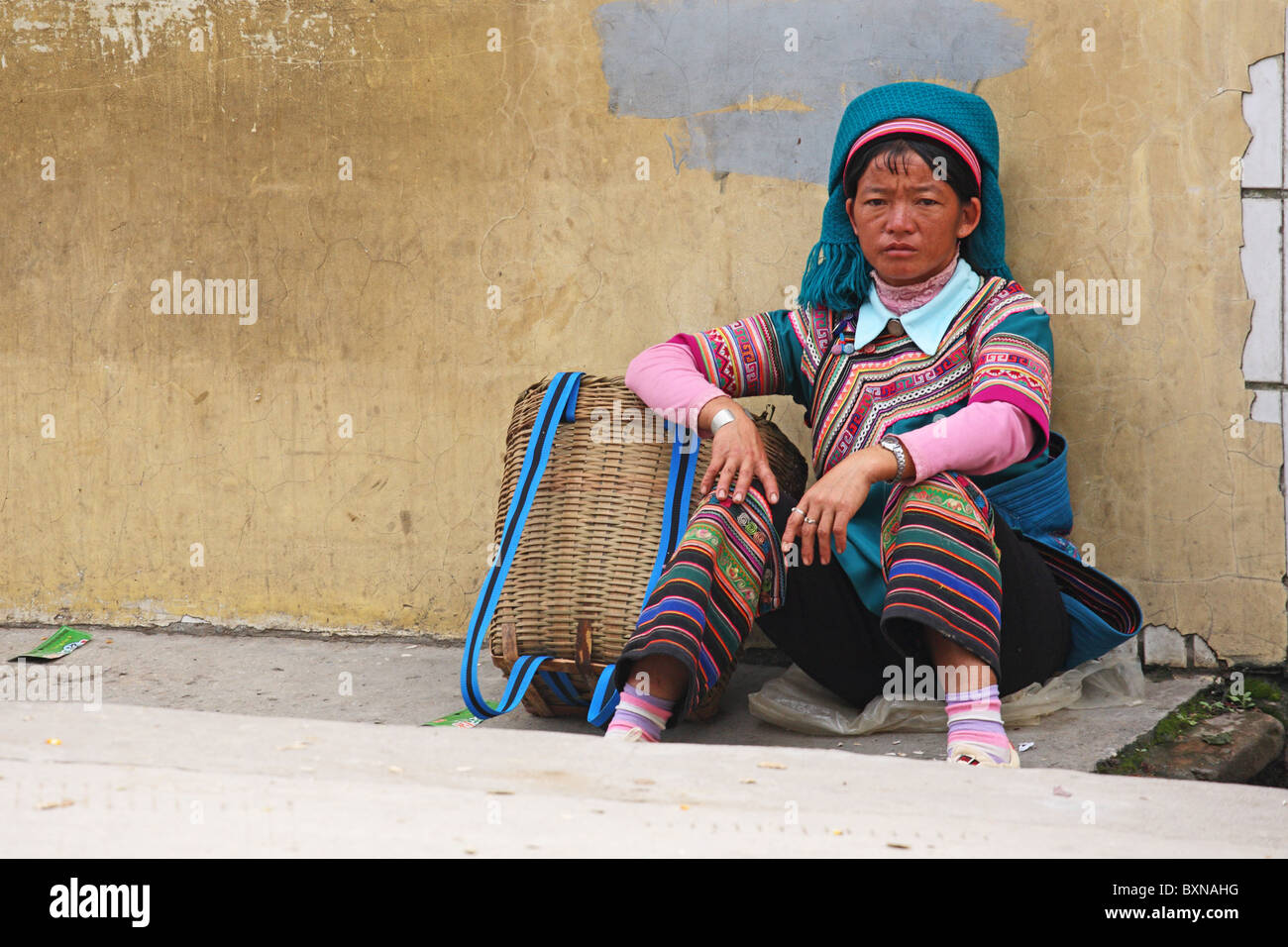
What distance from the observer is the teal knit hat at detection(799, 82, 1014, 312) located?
266 cm

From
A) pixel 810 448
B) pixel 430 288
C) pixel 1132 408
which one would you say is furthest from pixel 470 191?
pixel 1132 408

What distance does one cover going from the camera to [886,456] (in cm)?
238

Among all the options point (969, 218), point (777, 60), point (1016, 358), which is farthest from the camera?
point (777, 60)

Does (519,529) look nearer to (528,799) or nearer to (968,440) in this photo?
(968,440)

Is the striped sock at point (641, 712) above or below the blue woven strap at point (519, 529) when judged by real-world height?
below

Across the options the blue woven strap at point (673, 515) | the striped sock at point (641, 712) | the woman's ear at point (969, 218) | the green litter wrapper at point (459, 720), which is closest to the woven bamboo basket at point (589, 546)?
the blue woven strap at point (673, 515)

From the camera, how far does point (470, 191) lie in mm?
3426

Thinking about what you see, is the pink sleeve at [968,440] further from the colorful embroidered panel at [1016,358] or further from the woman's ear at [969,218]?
the woman's ear at [969,218]

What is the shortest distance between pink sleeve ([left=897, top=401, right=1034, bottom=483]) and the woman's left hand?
0.06m

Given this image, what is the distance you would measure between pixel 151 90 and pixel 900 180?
2228 mm

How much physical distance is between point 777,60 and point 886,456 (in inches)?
50.2

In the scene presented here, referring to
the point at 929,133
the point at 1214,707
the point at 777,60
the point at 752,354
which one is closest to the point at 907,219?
the point at 929,133

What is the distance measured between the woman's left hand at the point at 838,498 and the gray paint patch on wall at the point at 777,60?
1.06m

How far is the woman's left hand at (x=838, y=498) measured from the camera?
7.68ft
